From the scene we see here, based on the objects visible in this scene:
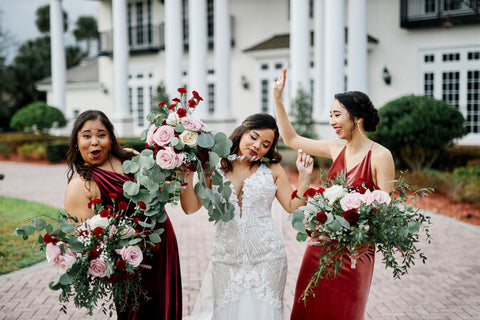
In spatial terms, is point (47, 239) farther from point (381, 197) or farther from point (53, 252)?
point (381, 197)

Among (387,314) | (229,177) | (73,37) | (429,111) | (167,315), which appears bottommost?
(387,314)

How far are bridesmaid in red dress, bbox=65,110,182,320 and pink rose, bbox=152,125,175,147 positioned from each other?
51 cm

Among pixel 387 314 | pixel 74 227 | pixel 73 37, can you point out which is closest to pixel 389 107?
pixel 387 314

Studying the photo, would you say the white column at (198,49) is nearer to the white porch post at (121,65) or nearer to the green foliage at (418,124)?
the white porch post at (121,65)

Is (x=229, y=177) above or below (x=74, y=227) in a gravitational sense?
above

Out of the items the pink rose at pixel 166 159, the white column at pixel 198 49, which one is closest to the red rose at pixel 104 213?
the pink rose at pixel 166 159

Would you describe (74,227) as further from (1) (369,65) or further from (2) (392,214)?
(1) (369,65)

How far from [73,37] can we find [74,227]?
168 feet

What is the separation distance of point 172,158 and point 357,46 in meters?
12.0

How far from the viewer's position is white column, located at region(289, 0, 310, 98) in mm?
14422

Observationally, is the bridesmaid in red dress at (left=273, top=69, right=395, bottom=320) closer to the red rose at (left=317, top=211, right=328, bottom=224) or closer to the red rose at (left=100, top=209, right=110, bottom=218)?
the red rose at (left=317, top=211, right=328, bottom=224)

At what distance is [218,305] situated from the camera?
3.28 metres

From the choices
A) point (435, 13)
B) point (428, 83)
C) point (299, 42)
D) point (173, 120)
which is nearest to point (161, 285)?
point (173, 120)

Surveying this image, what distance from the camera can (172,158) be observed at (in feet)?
8.66
